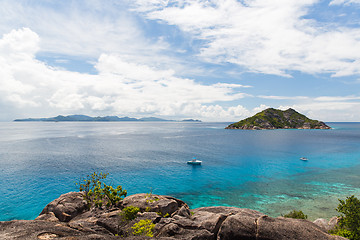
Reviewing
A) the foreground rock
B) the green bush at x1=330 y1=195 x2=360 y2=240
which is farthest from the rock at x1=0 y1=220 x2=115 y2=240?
the green bush at x1=330 y1=195 x2=360 y2=240

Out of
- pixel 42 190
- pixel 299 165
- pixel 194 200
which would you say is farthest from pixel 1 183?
pixel 299 165

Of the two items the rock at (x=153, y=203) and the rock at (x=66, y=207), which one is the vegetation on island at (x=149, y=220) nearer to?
the rock at (x=153, y=203)

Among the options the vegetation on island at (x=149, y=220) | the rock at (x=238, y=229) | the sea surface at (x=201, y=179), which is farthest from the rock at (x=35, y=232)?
the sea surface at (x=201, y=179)

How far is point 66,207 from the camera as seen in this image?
38625 millimetres

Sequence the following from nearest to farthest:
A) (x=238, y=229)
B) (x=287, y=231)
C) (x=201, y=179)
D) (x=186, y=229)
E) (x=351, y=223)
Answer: (x=287, y=231)
(x=238, y=229)
(x=186, y=229)
(x=351, y=223)
(x=201, y=179)

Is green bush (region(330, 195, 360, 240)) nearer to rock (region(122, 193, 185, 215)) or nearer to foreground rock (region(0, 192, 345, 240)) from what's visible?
foreground rock (region(0, 192, 345, 240))

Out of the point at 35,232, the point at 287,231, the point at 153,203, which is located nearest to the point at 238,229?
the point at 287,231

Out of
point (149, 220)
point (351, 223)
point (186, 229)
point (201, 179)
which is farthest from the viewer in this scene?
point (201, 179)

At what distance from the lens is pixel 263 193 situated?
211 ft

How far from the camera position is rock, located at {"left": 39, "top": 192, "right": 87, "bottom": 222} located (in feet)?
123

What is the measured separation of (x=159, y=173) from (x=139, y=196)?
142 feet

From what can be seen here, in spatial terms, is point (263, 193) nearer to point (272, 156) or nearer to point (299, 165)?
point (299, 165)

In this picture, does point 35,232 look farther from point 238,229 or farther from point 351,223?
point 351,223

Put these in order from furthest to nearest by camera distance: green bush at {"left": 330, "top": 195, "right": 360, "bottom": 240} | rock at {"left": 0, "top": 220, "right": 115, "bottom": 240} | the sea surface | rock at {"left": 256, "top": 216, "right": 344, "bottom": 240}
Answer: the sea surface < green bush at {"left": 330, "top": 195, "right": 360, "bottom": 240} < rock at {"left": 256, "top": 216, "right": 344, "bottom": 240} < rock at {"left": 0, "top": 220, "right": 115, "bottom": 240}
